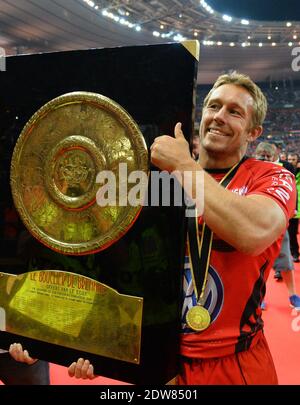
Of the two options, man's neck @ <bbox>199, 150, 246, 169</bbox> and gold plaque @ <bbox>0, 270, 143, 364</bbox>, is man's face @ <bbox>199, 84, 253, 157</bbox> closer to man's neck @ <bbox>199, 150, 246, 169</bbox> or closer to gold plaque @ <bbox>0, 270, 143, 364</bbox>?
man's neck @ <bbox>199, 150, 246, 169</bbox>

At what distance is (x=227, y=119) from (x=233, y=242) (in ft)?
1.15

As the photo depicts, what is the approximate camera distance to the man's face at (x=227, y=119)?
978 millimetres

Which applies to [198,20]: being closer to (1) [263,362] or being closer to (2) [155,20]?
(2) [155,20]

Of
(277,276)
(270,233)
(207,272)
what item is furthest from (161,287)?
(277,276)

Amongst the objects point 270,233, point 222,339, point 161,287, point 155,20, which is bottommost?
point 222,339

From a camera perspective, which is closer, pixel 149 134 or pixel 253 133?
pixel 149 134

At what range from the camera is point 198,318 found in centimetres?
93

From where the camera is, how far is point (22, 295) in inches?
39.4

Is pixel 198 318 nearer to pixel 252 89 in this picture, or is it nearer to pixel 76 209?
pixel 76 209

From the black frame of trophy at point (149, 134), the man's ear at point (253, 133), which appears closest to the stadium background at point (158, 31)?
the man's ear at point (253, 133)

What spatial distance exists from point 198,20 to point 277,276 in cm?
1062

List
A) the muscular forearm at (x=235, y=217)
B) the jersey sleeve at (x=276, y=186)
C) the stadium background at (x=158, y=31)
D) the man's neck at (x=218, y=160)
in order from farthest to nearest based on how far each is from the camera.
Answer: the stadium background at (x=158, y=31) < the man's neck at (x=218, y=160) < the jersey sleeve at (x=276, y=186) < the muscular forearm at (x=235, y=217)

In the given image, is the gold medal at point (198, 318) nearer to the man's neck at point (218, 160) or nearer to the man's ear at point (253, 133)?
the man's neck at point (218, 160)

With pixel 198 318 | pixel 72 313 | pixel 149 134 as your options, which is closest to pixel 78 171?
pixel 149 134
